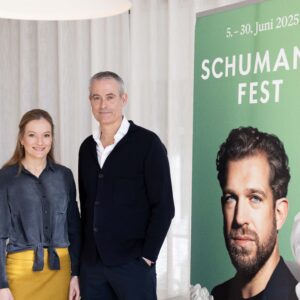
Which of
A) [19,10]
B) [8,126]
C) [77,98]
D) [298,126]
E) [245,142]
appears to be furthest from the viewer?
[8,126]

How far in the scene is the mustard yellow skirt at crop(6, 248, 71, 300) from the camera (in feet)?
6.87

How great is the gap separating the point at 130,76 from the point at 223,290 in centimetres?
165

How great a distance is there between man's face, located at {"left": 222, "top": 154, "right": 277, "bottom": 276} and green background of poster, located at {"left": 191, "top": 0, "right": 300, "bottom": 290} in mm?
60

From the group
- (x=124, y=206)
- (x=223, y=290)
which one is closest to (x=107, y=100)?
(x=124, y=206)

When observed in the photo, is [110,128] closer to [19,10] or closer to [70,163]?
[19,10]

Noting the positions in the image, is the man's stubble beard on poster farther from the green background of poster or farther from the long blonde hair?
the long blonde hair

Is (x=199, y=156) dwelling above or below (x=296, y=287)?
above

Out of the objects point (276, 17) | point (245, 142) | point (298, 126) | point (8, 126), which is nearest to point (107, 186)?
point (245, 142)

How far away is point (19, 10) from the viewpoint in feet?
4.42

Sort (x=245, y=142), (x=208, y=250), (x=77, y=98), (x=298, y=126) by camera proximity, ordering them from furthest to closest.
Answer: (x=77, y=98), (x=208, y=250), (x=245, y=142), (x=298, y=126)

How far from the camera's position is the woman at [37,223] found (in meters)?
2.08

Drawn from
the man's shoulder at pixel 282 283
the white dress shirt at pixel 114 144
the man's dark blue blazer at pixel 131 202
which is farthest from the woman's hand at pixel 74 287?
the man's shoulder at pixel 282 283

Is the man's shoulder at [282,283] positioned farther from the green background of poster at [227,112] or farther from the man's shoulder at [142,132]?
the man's shoulder at [142,132]

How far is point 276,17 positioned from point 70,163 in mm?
2193
